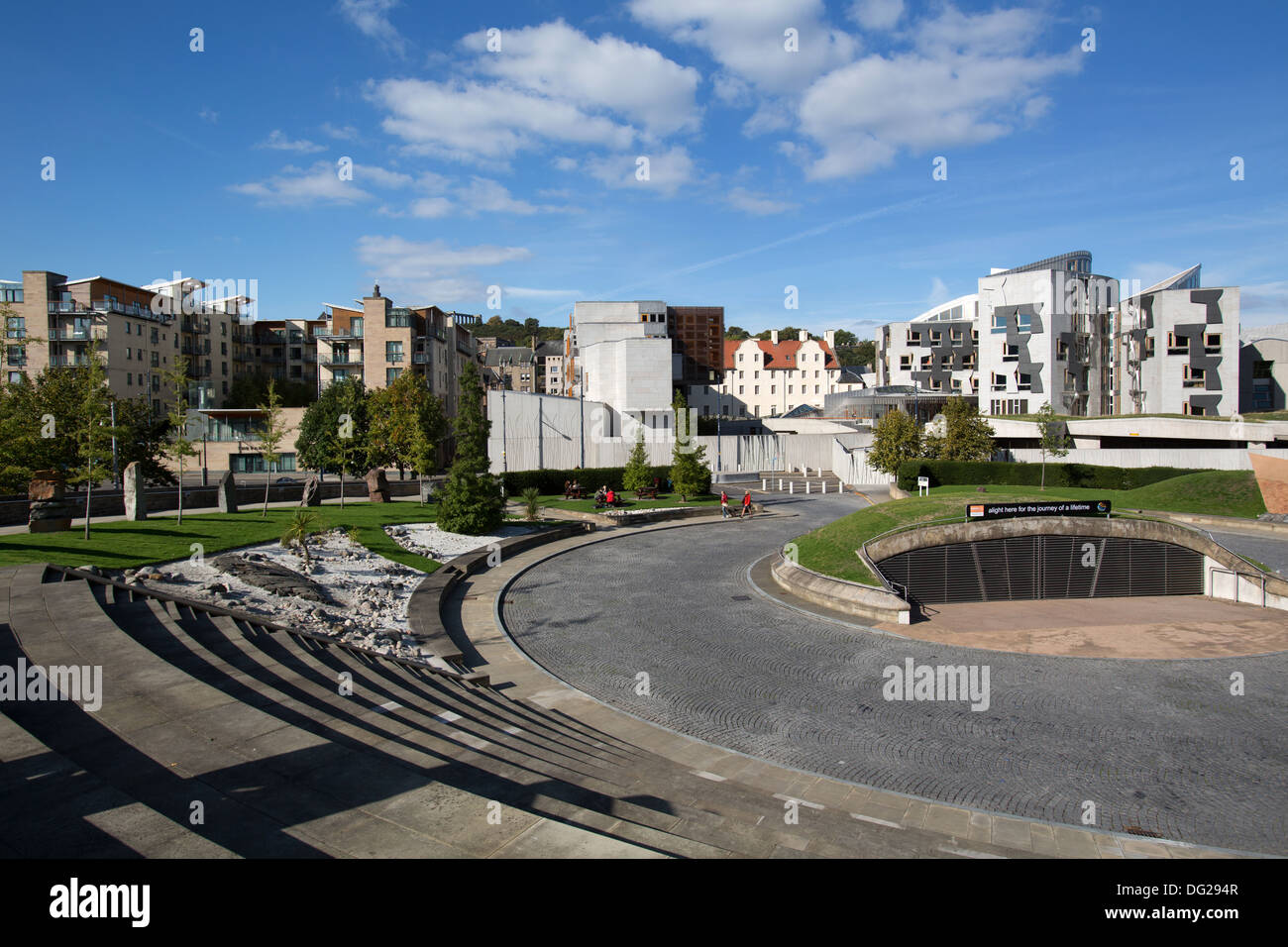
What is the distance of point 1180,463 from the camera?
1992 inches

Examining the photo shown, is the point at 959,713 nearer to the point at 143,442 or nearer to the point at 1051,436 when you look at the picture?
the point at 143,442

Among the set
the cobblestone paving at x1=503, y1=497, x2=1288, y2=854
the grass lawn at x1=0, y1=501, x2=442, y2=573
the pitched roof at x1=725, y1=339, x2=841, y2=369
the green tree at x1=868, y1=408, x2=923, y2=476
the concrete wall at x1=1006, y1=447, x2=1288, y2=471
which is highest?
the pitched roof at x1=725, y1=339, x2=841, y2=369

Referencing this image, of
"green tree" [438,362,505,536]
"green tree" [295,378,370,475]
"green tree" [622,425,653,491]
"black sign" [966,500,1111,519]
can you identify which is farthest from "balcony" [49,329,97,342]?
"black sign" [966,500,1111,519]

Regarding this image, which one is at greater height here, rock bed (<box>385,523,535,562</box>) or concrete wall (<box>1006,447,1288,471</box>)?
concrete wall (<box>1006,447,1288,471</box>)

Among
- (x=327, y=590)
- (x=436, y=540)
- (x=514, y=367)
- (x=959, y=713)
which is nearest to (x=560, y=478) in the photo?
(x=436, y=540)

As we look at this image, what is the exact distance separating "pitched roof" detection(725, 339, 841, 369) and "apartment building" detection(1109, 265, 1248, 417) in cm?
3897

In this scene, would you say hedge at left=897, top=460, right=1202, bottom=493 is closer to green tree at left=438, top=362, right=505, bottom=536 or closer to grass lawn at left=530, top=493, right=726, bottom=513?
grass lawn at left=530, top=493, right=726, bottom=513

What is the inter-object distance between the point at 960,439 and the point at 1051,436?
304 inches

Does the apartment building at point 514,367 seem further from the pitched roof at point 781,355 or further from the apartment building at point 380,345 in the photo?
the apartment building at point 380,345

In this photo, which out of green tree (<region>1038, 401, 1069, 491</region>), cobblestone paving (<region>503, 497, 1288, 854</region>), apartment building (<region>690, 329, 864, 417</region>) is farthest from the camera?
apartment building (<region>690, 329, 864, 417</region>)

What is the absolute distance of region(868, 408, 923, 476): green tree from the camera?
46.9m

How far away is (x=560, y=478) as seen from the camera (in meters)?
45.1

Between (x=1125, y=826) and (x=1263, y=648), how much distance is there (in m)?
10.6
